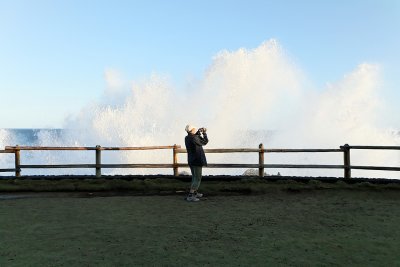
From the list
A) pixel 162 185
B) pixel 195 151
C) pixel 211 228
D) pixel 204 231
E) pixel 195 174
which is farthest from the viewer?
pixel 162 185

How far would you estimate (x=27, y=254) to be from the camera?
5637 mm

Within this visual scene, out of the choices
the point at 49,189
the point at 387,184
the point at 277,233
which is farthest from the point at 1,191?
the point at 387,184

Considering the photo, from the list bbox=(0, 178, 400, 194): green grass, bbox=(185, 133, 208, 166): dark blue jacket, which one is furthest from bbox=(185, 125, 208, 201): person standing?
bbox=(0, 178, 400, 194): green grass

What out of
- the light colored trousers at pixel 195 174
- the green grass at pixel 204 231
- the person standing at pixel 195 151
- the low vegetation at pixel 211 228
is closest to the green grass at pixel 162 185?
the low vegetation at pixel 211 228

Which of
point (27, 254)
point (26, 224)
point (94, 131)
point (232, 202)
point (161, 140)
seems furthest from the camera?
point (94, 131)

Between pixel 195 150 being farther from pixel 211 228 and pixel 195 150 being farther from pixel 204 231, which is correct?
pixel 204 231

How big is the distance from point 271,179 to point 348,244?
6.96m

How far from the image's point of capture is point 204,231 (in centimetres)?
688

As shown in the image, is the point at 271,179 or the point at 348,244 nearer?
the point at 348,244

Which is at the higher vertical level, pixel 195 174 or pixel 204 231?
pixel 195 174

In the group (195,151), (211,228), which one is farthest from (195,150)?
(211,228)

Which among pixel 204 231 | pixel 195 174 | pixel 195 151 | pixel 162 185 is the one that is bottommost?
pixel 204 231

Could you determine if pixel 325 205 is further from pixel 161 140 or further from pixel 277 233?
pixel 161 140

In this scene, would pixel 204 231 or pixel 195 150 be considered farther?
pixel 195 150
